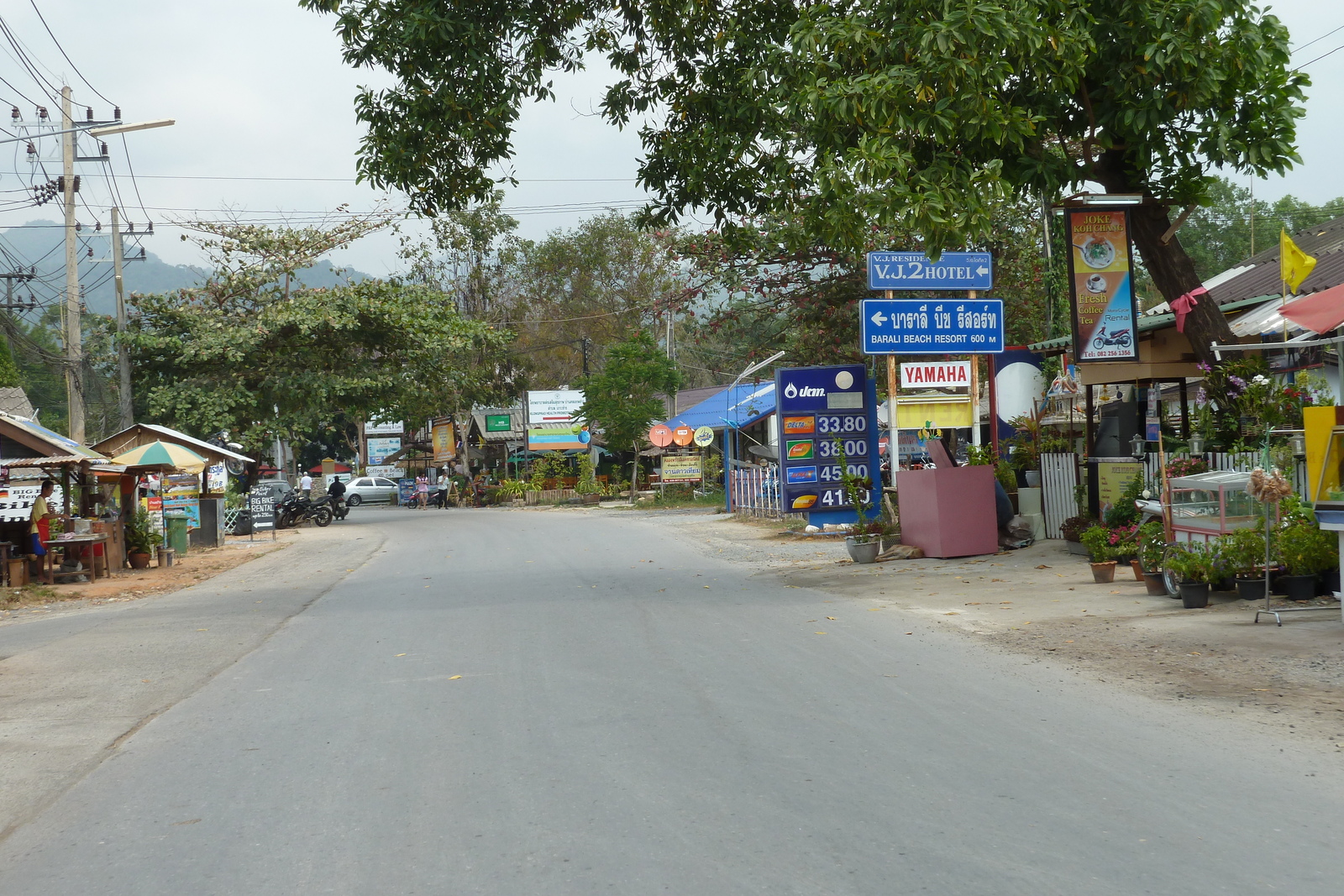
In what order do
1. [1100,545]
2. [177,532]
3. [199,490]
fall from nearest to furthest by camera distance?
[1100,545] < [177,532] < [199,490]

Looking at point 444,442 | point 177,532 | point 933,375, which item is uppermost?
point 444,442

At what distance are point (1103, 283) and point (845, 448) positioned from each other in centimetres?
719

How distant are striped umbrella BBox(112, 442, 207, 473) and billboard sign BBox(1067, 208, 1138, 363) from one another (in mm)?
17428

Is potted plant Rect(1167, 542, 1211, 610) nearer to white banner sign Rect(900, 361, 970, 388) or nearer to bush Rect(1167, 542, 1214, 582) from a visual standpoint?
bush Rect(1167, 542, 1214, 582)

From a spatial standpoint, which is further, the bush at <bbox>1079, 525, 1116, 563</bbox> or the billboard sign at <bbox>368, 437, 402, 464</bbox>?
the billboard sign at <bbox>368, 437, 402, 464</bbox>

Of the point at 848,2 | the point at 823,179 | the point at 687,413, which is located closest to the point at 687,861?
the point at 823,179

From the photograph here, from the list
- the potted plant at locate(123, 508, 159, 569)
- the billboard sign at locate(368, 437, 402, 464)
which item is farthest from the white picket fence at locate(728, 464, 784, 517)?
the billboard sign at locate(368, 437, 402, 464)

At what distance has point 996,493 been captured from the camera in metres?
17.2

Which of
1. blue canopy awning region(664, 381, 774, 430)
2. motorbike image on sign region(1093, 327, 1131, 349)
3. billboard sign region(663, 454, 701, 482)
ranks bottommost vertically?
billboard sign region(663, 454, 701, 482)

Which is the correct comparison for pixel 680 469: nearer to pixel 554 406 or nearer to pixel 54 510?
pixel 554 406

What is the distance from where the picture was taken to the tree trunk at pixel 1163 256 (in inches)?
513

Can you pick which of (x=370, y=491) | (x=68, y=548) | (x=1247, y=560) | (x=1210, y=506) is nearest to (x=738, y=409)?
(x=68, y=548)

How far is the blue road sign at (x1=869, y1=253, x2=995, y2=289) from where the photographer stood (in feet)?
59.3

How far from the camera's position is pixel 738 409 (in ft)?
129
